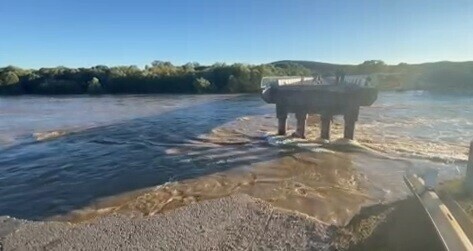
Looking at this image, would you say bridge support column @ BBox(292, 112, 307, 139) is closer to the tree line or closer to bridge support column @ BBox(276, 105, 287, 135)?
bridge support column @ BBox(276, 105, 287, 135)

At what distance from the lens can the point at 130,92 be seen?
79.0m

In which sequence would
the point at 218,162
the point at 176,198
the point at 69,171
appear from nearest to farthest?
the point at 176,198 → the point at 69,171 → the point at 218,162

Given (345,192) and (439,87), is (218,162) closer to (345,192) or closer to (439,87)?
(345,192)

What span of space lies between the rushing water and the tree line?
51.7 metres

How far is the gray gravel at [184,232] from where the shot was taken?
6676 millimetres

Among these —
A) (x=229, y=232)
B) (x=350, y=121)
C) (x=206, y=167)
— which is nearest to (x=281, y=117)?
(x=350, y=121)

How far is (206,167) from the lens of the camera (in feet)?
43.3

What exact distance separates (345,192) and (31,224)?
8042mm

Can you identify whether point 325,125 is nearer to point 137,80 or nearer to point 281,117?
point 281,117

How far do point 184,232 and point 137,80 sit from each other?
76.3 meters

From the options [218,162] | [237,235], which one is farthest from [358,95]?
[237,235]

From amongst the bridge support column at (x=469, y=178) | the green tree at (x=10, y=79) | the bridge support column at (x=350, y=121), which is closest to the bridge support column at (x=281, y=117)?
the bridge support column at (x=350, y=121)

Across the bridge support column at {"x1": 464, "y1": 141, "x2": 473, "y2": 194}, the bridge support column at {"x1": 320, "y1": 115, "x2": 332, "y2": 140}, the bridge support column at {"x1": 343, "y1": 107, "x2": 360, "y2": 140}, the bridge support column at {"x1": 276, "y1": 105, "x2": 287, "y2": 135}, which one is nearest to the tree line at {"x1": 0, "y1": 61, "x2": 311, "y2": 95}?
the bridge support column at {"x1": 276, "y1": 105, "x2": 287, "y2": 135}

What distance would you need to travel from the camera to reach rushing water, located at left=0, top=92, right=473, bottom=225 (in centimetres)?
946
